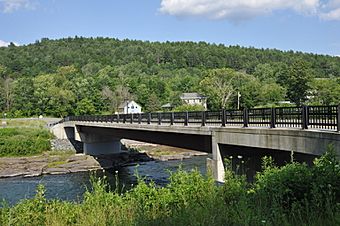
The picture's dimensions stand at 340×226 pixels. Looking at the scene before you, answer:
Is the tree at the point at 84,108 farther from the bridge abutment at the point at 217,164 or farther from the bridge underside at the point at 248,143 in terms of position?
the bridge abutment at the point at 217,164

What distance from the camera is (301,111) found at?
44.3 ft

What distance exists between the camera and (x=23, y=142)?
53438 mm

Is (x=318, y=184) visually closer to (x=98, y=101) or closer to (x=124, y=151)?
(x=124, y=151)

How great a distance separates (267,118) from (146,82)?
346 feet

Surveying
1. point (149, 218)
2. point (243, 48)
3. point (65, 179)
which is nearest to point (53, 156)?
point (65, 179)

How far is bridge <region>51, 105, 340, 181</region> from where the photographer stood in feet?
40.9

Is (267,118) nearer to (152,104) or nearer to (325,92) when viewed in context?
(325,92)

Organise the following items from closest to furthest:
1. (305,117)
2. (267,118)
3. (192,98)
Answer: (305,117), (267,118), (192,98)

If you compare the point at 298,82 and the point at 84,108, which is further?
the point at 298,82

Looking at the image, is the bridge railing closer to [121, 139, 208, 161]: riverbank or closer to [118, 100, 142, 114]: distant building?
[121, 139, 208, 161]: riverbank

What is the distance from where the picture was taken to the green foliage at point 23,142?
52.0 m

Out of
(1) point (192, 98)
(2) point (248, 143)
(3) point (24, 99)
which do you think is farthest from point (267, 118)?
(1) point (192, 98)

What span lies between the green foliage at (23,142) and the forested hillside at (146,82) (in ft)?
112

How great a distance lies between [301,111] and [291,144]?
3.91 feet
